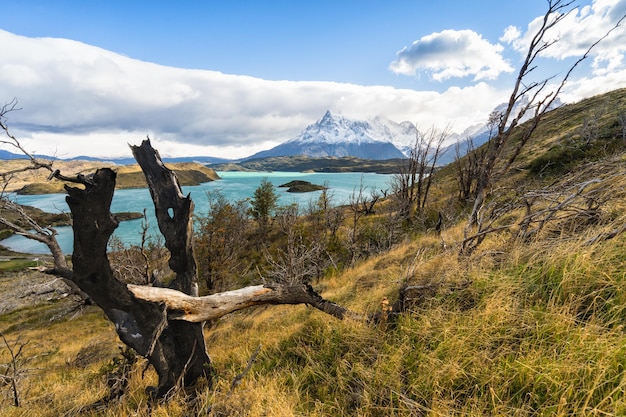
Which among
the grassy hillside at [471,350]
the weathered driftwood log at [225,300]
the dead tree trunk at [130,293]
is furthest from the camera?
the weathered driftwood log at [225,300]

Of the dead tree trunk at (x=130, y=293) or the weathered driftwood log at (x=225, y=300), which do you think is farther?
the weathered driftwood log at (x=225, y=300)

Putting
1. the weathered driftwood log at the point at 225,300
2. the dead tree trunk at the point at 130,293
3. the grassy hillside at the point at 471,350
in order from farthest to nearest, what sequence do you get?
the weathered driftwood log at the point at 225,300 < the dead tree trunk at the point at 130,293 < the grassy hillside at the point at 471,350

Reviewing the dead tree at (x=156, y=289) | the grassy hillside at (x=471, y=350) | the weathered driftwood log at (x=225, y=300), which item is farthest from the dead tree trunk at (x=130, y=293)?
the grassy hillside at (x=471, y=350)

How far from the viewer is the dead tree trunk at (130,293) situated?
279 centimetres

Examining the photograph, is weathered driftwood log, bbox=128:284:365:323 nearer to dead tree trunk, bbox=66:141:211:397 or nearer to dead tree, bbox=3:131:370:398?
dead tree, bbox=3:131:370:398

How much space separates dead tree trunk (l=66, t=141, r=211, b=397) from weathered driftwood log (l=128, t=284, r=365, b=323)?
5.4 inches

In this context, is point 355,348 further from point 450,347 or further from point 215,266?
point 215,266

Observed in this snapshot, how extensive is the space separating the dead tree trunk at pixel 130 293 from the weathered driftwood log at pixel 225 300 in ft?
0.45

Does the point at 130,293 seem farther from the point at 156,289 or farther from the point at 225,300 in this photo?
the point at 225,300

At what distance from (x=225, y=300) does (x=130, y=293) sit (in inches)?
48.1

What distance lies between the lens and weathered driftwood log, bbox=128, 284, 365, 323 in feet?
11.4

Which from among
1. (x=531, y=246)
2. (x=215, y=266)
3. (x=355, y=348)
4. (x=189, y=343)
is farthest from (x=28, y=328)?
(x=531, y=246)

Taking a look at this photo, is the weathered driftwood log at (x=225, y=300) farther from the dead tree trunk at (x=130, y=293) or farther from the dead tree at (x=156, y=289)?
the dead tree trunk at (x=130, y=293)

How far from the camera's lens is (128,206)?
321 ft
